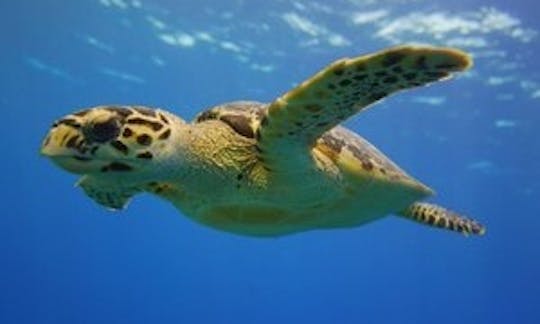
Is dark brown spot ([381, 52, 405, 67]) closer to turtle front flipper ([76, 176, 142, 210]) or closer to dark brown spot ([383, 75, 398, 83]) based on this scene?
dark brown spot ([383, 75, 398, 83])

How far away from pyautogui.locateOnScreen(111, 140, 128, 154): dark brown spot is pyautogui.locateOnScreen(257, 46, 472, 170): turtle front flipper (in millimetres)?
718

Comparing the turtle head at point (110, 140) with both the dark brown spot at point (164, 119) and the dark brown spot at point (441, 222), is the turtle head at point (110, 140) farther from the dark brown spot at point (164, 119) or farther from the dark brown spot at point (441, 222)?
the dark brown spot at point (441, 222)

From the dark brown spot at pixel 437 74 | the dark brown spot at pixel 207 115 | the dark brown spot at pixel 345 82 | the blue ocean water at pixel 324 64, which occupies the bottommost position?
the dark brown spot at pixel 345 82

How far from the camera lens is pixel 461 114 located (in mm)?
18969

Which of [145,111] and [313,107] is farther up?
[313,107]

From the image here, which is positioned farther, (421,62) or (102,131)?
(102,131)

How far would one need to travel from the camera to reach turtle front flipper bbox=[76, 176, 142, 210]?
4.04 metres

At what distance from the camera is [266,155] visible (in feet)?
11.9

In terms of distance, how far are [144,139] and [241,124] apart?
68 cm

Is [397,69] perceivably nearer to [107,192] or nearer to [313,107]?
[313,107]

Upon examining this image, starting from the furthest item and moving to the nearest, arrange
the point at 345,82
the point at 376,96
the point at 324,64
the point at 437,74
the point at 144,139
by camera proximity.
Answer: the point at 324,64 < the point at 144,139 < the point at 376,96 < the point at 345,82 < the point at 437,74

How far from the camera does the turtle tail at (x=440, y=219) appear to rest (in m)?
5.58

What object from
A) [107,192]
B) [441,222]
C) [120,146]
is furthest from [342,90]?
[441,222]

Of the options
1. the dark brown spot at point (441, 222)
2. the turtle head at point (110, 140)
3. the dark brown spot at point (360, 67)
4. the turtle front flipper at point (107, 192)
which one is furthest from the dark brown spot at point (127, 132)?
the dark brown spot at point (441, 222)
